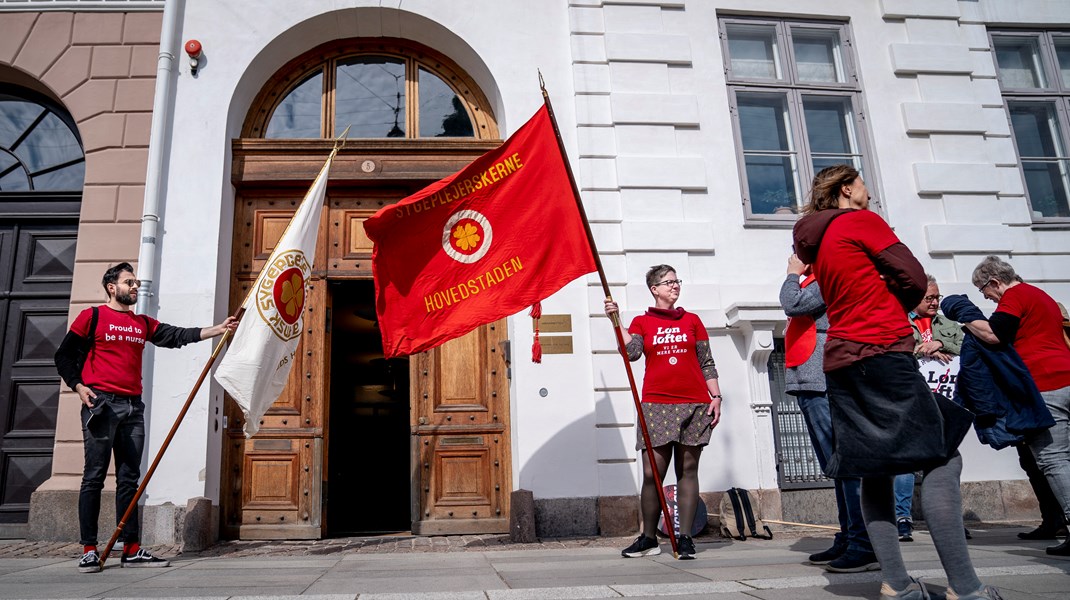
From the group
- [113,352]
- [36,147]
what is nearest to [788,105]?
[113,352]

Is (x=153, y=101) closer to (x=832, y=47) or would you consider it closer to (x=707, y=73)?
(x=707, y=73)

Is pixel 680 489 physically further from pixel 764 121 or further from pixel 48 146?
pixel 48 146

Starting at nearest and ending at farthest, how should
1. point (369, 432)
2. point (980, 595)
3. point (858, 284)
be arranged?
point (980, 595)
point (858, 284)
point (369, 432)

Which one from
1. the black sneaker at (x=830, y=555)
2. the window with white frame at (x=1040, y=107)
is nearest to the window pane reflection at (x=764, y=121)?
the window with white frame at (x=1040, y=107)

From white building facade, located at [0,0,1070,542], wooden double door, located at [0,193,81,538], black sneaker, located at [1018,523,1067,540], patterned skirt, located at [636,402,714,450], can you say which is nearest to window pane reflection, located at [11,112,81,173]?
wooden double door, located at [0,193,81,538]

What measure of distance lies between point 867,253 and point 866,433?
75cm

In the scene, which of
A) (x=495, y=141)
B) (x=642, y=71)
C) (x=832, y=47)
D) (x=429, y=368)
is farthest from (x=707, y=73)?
(x=429, y=368)

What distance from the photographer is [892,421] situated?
2.81 meters

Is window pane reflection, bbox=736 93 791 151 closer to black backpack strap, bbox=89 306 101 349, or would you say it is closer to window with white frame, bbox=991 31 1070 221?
window with white frame, bbox=991 31 1070 221

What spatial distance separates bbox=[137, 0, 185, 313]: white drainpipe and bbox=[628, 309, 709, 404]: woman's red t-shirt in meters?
4.51

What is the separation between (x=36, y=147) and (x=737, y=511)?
8.01 meters

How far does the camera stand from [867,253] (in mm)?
3023

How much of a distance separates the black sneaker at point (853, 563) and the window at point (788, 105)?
4.27 m

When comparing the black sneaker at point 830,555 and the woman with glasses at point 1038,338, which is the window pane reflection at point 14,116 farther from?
the woman with glasses at point 1038,338
